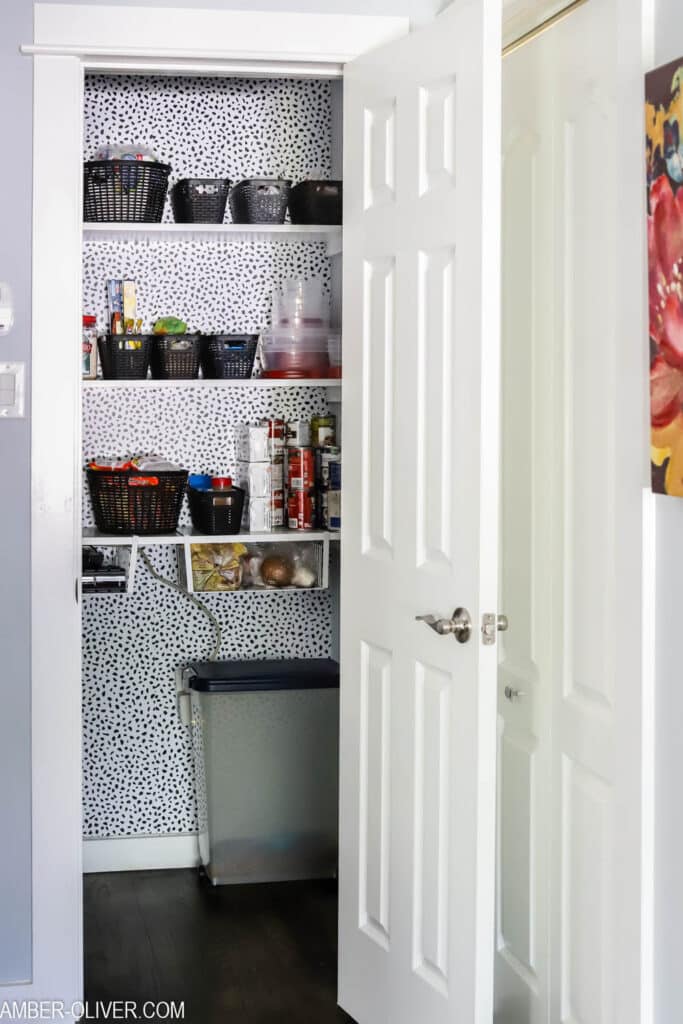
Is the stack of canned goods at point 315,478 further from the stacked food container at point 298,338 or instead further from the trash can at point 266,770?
the trash can at point 266,770

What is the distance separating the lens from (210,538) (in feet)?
10.8

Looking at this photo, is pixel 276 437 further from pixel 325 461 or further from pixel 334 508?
pixel 334 508

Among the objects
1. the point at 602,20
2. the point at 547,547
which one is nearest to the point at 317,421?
the point at 547,547

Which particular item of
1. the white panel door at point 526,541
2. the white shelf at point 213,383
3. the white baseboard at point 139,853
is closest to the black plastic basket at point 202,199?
the white shelf at point 213,383

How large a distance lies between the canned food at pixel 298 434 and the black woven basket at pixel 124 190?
0.72 m

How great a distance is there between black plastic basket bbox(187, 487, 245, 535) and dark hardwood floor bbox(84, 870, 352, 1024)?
1.08 metres

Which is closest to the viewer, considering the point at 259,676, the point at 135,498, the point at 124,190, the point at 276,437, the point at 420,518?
the point at 420,518

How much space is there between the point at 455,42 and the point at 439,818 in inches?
59.1

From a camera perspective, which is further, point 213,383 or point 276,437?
point 276,437

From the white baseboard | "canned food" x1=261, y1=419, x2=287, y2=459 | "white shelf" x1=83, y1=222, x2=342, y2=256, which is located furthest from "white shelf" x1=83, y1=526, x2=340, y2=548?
the white baseboard

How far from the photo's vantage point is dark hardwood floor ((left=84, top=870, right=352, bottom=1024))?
2838 millimetres

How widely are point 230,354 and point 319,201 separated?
1.58 ft

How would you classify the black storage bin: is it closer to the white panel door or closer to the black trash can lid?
the white panel door

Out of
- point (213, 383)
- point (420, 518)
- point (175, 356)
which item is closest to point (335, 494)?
point (213, 383)
